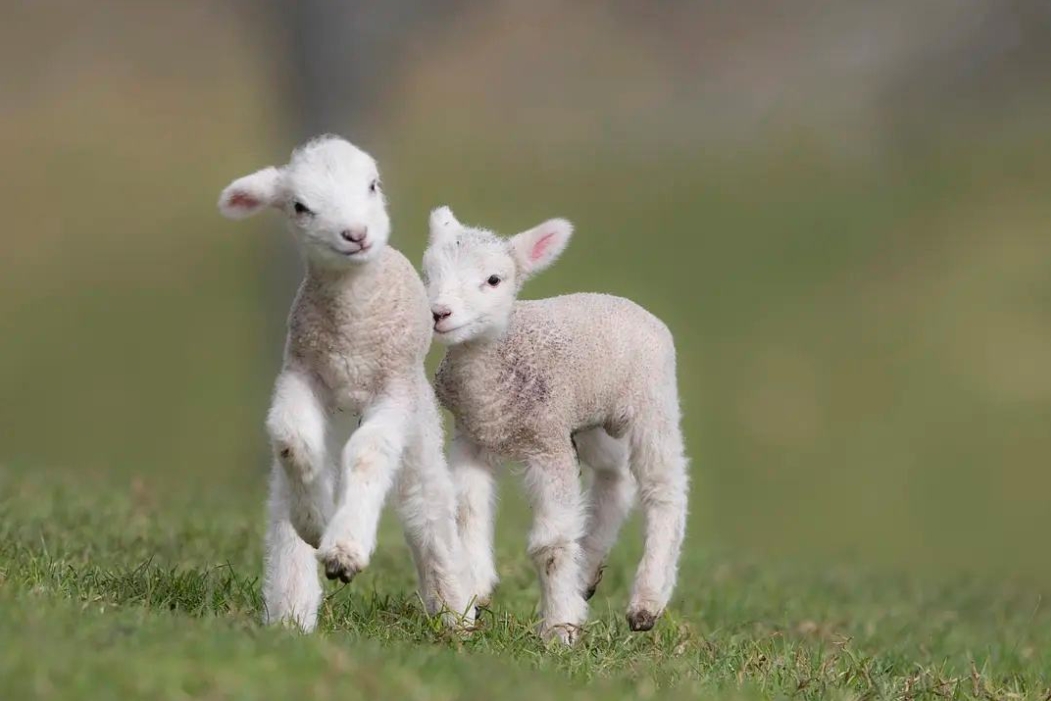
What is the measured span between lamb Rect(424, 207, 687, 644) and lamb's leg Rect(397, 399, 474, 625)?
5.6 inches

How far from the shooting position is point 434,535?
21.8ft

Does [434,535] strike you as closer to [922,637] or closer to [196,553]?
[196,553]

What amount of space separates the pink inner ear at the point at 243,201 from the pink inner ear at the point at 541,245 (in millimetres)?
1352

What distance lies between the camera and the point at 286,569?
630cm

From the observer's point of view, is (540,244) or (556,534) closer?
(556,534)

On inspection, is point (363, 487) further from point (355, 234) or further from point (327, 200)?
point (327, 200)

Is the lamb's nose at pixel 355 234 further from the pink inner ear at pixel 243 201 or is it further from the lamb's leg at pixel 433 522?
the lamb's leg at pixel 433 522

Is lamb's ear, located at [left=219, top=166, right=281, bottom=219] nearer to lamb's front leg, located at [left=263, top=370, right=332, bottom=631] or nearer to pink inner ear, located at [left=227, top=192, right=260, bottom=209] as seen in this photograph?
pink inner ear, located at [left=227, top=192, right=260, bottom=209]

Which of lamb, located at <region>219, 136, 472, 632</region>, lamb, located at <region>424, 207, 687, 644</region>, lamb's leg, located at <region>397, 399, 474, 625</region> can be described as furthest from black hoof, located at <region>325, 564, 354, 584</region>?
lamb, located at <region>424, 207, 687, 644</region>

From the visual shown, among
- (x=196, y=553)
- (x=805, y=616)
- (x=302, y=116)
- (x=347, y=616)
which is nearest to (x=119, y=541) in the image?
(x=196, y=553)

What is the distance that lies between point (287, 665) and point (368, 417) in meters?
1.58

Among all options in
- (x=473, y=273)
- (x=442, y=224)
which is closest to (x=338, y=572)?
(x=473, y=273)

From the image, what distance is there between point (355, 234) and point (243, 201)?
0.69 meters

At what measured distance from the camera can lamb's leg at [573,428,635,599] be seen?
7.70 m
